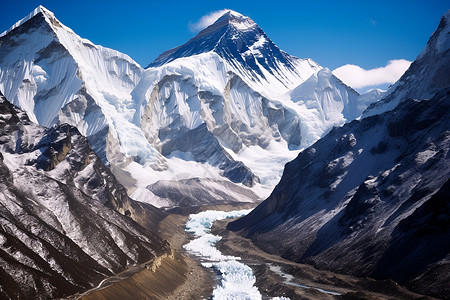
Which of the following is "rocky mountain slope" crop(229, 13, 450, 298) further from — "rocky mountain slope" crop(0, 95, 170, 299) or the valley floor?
"rocky mountain slope" crop(0, 95, 170, 299)

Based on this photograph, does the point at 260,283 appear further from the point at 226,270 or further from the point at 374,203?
the point at 374,203

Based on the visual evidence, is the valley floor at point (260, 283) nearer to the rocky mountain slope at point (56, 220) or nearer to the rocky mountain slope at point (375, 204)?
the rocky mountain slope at point (375, 204)

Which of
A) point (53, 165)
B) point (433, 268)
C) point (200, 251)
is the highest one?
point (53, 165)

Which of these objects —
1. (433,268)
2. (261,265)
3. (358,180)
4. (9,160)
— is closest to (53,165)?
(9,160)

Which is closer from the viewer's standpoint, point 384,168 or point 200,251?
point 384,168

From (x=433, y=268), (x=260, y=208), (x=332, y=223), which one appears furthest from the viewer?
(x=260, y=208)

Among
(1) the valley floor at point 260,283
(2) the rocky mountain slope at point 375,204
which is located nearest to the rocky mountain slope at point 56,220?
(1) the valley floor at point 260,283

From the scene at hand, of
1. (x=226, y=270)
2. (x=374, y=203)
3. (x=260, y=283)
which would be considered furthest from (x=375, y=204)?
(x=226, y=270)

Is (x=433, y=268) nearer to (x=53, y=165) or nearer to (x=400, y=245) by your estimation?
(x=400, y=245)
